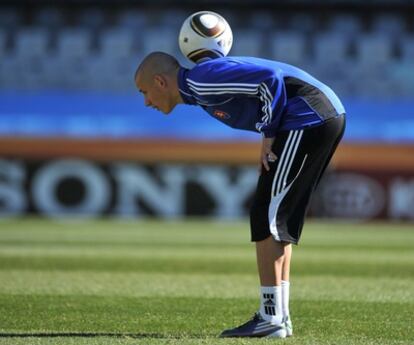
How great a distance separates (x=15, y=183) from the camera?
2030 cm

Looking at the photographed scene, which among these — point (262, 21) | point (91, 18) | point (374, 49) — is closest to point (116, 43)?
point (91, 18)

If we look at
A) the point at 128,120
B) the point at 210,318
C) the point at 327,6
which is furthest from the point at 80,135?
the point at 210,318

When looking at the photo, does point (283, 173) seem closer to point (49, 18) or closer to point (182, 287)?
point (182, 287)

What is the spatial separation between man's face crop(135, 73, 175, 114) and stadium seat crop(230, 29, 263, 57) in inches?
778

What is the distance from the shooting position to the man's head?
19.9 feet

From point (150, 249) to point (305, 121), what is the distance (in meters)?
7.82

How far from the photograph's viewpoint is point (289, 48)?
85.6 feet

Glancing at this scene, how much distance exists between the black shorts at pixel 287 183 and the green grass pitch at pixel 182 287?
63 cm

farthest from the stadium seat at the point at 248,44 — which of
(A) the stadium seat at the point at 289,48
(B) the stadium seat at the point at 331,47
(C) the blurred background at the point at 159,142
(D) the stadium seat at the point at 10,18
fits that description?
(D) the stadium seat at the point at 10,18

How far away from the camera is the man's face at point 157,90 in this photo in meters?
6.07

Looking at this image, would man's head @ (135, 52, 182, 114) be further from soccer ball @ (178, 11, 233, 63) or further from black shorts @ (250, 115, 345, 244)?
black shorts @ (250, 115, 345, 244)

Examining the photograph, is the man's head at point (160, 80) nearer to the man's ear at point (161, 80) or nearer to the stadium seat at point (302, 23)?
the man's ear at point (161, 80)

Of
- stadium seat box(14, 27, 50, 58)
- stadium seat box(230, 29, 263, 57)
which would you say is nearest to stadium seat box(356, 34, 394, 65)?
stadium seat box(230, 29, 263, 57)

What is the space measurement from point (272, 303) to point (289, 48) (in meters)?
20.5
